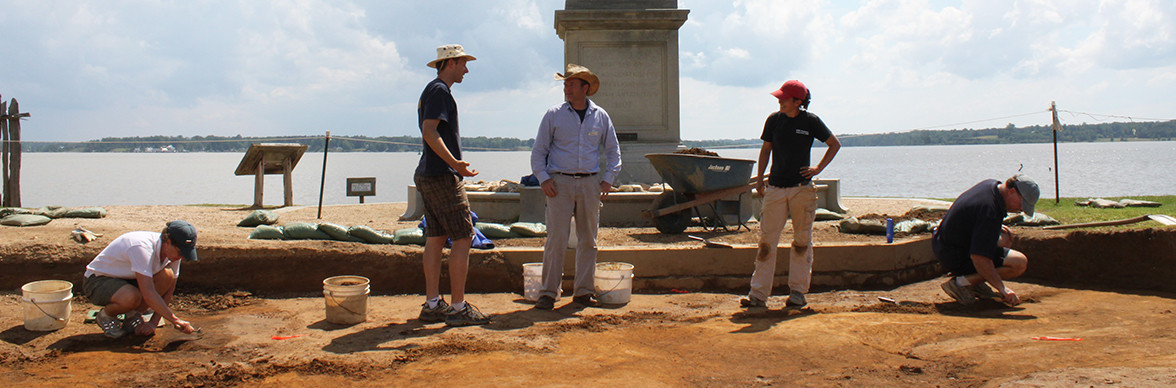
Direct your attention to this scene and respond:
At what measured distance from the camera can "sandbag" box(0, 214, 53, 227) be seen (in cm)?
733

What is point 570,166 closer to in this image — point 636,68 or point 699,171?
point 699,171

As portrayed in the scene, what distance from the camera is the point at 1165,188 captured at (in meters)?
26.9

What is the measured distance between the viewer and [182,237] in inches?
186

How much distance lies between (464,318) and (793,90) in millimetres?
2583

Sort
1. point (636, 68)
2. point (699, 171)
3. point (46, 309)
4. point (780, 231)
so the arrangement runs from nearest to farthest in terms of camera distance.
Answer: point (46, 309) < point (780, 231) < point (699, 171) < point (636, 68)

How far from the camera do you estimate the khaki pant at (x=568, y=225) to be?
224 inches

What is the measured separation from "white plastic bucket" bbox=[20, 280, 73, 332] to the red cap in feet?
15.1

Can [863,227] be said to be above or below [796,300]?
above

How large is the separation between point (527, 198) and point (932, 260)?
15.6 feet

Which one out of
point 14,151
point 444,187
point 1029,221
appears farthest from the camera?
point 14,151

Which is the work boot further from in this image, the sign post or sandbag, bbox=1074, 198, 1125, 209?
the sign post

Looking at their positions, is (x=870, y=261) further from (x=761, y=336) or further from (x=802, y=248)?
(x=761, y=336)

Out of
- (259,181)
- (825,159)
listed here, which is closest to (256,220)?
(259,181)

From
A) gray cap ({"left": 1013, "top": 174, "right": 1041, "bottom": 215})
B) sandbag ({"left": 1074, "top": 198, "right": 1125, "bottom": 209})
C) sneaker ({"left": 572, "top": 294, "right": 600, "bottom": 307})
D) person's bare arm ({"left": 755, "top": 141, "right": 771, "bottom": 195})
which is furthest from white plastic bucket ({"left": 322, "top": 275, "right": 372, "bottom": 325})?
sandbag ({"left": 1074, "top": 198, "right": 1125, "bottom": 209})
